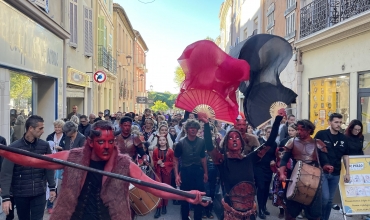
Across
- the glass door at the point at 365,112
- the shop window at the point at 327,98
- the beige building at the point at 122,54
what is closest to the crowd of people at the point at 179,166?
the glass door at the point at 365,112

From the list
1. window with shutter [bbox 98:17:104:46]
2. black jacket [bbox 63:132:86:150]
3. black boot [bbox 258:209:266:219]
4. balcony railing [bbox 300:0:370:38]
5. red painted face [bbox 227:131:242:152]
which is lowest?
black boot [bbox 258:209:266:219]

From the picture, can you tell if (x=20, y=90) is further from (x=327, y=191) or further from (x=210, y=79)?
(x=327, y=191)

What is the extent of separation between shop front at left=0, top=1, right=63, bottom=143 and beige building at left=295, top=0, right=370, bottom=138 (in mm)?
8105

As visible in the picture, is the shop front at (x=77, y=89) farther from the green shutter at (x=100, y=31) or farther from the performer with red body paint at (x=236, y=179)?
the performer with red body paint at (x=236, y=179)

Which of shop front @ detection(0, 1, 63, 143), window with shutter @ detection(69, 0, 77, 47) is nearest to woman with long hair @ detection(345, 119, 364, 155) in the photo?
shop front @ detection(0, 1, 63, 143)

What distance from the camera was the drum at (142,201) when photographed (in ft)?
16.1

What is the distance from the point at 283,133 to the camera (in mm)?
9047

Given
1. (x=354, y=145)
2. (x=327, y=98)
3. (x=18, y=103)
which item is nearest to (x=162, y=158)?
(x=354, y=145)

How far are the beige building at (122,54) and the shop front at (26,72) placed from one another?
15.1 meters

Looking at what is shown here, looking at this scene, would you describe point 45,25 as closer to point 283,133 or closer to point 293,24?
point 283,133

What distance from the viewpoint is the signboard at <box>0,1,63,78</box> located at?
315 inches

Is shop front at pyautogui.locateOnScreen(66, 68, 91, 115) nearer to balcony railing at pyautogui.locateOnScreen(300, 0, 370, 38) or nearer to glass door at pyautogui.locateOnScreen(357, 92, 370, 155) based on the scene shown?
balcony railing at pyautogui.locateOnScreen(300, 0, 370, 38)

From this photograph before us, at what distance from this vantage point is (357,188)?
600 centimetres

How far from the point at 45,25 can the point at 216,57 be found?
23.0 ft
